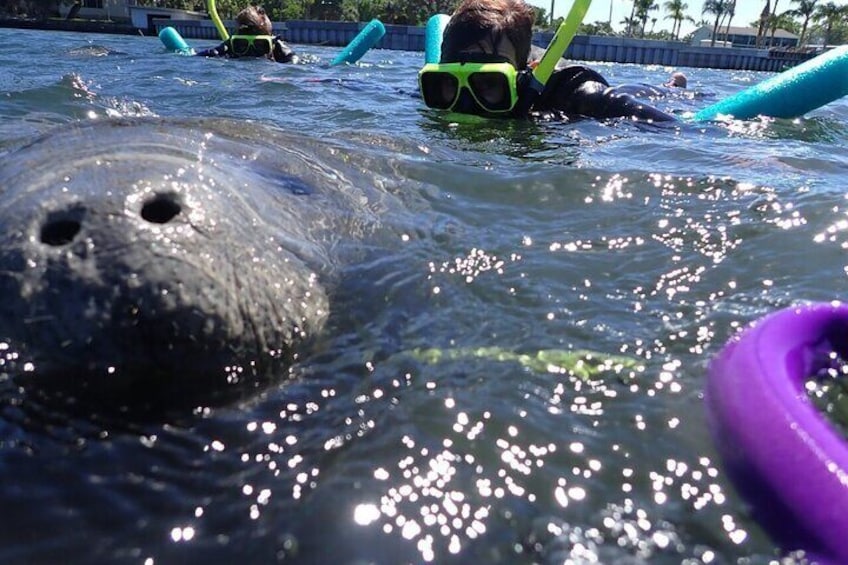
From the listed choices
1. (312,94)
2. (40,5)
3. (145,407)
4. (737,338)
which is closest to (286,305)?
(145,407)

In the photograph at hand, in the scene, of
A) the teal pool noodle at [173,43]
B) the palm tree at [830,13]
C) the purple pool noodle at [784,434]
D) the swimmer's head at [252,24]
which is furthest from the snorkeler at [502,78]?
the palm tree at [830,13]

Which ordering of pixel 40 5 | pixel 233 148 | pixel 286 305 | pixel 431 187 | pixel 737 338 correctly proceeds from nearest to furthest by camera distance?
pixel 286 305 < pixel 737 338 < pixel 233 148 < pixel 431 187 < pixel 40 5

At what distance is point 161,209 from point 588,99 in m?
5.08

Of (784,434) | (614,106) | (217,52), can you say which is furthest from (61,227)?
(217,52)

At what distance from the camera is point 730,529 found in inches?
57.1

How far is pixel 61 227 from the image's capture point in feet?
5.81

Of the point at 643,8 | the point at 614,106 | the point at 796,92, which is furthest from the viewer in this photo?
the point at 643,8

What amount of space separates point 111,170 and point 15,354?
56 cm

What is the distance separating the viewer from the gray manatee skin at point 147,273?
5.41ft

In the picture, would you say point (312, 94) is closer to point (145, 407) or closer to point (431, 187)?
point (431, 187)

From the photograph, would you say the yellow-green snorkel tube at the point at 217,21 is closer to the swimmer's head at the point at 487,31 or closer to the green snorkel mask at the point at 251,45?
the green snorkel mask at the point at 251,45

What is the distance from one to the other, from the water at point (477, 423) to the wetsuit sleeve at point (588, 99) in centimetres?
258

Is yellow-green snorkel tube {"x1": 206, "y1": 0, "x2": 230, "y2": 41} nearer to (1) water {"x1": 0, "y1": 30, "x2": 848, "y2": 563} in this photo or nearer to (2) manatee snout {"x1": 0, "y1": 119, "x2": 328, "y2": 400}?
(1) water {"x1": 0, "y1": 30, "x2": 848, "y2": 563}

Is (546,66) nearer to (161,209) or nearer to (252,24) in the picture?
(161,209)
